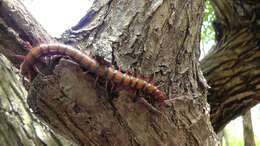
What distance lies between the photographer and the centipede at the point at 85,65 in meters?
1.89

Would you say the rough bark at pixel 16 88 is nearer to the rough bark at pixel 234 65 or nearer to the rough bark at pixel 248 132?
the rough bark at pixel 234 65

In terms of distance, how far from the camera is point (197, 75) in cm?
229

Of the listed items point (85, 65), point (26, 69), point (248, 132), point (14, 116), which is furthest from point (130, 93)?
point (248, 132)

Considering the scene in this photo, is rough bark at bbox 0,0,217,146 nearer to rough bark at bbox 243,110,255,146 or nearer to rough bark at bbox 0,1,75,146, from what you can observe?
rough bark at bbox 0,1,75,146

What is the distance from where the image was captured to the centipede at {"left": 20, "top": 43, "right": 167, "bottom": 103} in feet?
6.21

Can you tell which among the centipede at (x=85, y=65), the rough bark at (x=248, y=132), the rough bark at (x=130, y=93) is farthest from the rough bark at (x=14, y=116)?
the rough bark at (x=248, y=132)

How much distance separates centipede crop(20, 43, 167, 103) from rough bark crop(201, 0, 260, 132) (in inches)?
62.6

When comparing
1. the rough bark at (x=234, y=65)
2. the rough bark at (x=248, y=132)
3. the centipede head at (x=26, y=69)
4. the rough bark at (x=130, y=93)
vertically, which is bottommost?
the rough bark at (x=248, y=132)

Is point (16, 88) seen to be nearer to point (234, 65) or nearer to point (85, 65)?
point (85, 65)

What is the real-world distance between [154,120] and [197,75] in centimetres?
40

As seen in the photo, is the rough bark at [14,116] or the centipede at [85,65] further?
the rough bark at [14,116]

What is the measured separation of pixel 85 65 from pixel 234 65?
1.86 meters

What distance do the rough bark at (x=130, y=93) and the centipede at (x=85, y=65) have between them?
A: 4 cm

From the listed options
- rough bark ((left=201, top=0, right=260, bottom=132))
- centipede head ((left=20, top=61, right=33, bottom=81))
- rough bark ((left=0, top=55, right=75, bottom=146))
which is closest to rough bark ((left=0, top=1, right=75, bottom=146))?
rough bark ((left=0, top=55, right=75, bottom=146))
